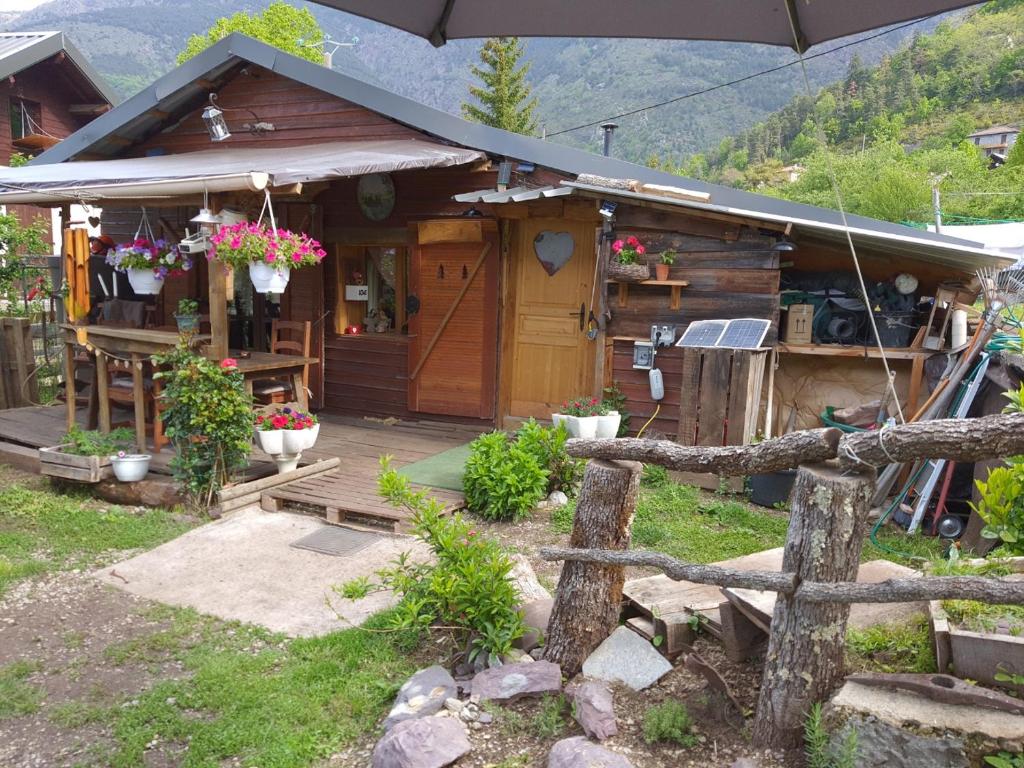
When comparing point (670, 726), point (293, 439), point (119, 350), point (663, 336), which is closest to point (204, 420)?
point (293, 439)

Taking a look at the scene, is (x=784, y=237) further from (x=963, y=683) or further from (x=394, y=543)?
(x=963, y=683)

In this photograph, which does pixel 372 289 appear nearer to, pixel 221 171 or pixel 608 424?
pixel 221 171

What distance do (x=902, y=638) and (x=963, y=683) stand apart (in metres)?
0.44

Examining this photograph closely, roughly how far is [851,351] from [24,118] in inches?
783

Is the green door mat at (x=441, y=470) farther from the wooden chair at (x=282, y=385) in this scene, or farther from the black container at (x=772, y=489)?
the black container at (x=772, y=489)

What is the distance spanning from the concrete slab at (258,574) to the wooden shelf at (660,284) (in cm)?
311

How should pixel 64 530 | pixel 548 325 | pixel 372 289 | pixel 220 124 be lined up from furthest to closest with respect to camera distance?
pixel 372 289
pixel 220 124
pixel 548 325
pixel 64 530

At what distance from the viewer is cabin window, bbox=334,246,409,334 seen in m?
8.79

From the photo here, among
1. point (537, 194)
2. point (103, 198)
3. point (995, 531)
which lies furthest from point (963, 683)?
point (103, 198)

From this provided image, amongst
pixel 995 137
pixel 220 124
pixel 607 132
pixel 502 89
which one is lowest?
pixel 220 124

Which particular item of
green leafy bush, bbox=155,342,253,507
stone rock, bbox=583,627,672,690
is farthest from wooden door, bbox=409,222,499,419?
stone rock, bbox=583,627,672,690

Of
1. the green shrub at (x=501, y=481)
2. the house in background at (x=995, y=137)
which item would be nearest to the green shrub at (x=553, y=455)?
the green shrub at (x=501, y=481)

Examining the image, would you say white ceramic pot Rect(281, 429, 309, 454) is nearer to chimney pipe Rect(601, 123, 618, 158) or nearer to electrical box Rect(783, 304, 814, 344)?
electrical box Rect(783, 304, 814, 344)

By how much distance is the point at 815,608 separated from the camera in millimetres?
2396
